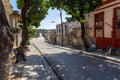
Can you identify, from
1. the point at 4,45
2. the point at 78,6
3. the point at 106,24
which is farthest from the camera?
the point at 106,24

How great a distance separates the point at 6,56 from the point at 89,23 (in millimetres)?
31803

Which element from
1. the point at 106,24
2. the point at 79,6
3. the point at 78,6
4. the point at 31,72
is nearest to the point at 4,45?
the point at 31,72

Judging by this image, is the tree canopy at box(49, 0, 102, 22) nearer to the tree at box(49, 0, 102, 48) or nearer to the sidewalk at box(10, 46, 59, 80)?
the tree at box(49, 0, 102, 48)

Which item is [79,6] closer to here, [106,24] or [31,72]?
[106,24]

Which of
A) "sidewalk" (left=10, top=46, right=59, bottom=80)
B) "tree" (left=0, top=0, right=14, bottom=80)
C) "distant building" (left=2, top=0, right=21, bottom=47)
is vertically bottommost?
"sidewalk" (left=10, top=46, right=59, bottom=80)

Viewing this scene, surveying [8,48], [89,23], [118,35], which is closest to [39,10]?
[89,23]

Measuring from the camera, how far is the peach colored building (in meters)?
27.4

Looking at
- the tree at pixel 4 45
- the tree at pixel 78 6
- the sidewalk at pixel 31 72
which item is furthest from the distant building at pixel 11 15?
the tree at pixel 4 45

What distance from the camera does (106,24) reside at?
3033 cm

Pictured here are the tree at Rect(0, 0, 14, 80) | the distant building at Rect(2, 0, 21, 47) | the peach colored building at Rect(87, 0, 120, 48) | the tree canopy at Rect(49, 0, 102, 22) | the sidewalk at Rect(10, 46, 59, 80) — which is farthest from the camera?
the distant building at Rect(2, 0, 21, 47)

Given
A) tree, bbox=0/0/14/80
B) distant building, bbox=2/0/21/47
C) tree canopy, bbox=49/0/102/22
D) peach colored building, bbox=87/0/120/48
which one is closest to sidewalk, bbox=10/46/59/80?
tree, bbox=0/0/14/80

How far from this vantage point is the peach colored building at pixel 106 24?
2739 cm

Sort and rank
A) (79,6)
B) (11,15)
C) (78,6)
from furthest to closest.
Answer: (11,15) < (78,6) < (79,6)

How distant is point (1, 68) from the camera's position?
22.4 feet
